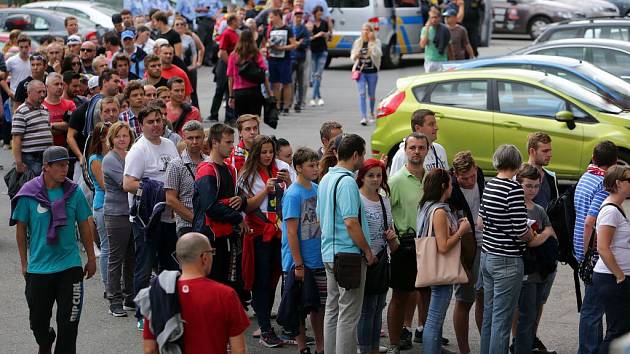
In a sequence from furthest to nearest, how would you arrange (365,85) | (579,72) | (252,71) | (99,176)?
(365,85), (252,71), (579,72), (99,176)

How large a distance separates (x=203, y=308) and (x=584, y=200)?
3.73 meters

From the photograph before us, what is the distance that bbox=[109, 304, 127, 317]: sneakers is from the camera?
10.1 meters

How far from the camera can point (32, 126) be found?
12.0 meters

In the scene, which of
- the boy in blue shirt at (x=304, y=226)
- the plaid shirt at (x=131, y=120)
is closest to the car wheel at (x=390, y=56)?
the plaid shirt at (x=131, y=120)

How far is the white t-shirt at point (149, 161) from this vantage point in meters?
9.62

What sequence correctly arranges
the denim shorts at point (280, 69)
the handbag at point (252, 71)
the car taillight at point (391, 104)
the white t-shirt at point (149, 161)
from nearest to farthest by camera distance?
the white t-shirt at point (149, 161) < the car taillight at point (391, 104) < the handbag at point (252, 71) < the denim shorts at point (280, 69)

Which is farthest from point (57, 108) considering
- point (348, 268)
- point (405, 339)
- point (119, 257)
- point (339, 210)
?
point (348, 268)

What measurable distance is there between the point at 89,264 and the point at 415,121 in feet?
10.1

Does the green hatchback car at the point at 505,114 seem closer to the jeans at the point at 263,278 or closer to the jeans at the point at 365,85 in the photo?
the jeans at the point at 365,85

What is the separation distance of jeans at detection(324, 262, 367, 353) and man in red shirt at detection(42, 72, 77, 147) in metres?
5.19

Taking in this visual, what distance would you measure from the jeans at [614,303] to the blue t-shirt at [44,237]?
12.3ft

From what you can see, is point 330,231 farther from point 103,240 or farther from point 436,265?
point 103,240

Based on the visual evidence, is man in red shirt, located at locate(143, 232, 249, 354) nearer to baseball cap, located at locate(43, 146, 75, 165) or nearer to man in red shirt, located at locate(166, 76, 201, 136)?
baseball cap, located at locate(43, 146, 75, 165)

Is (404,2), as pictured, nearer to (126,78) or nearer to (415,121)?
(126,78)
